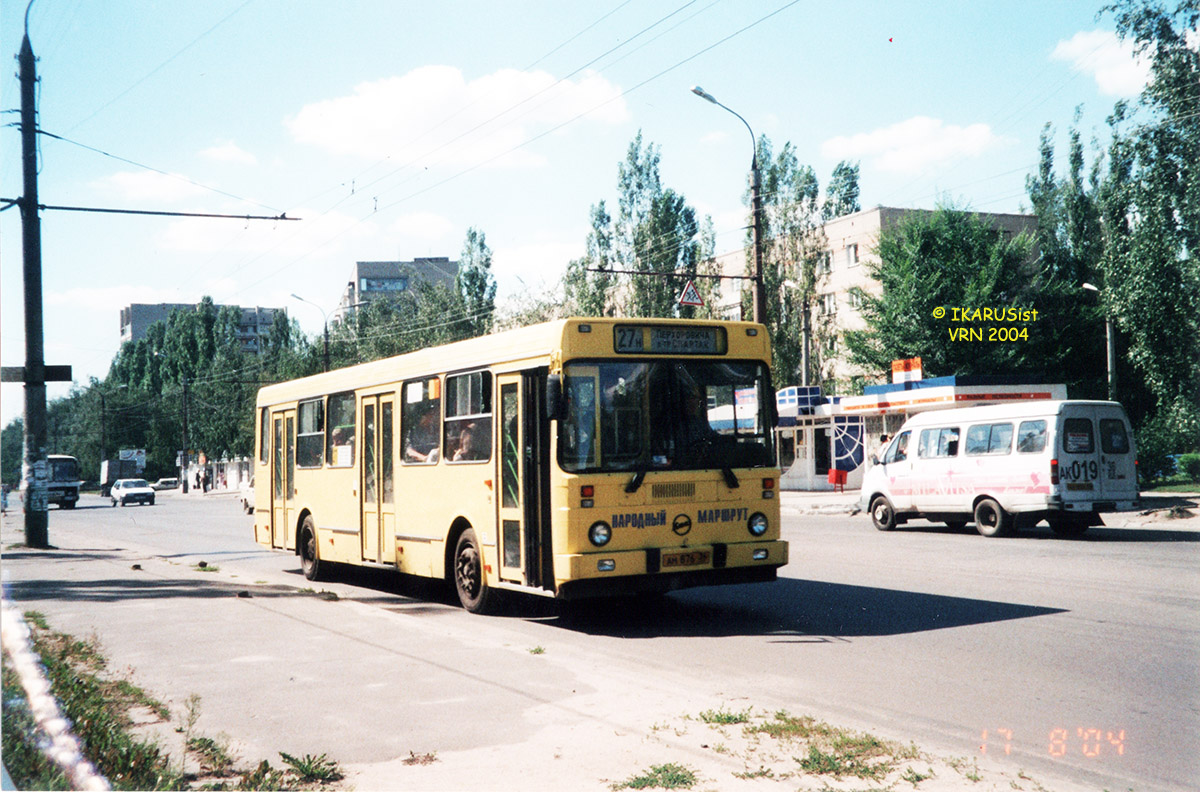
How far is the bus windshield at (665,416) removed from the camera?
9234 millimetres

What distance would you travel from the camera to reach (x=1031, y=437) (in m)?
18.1

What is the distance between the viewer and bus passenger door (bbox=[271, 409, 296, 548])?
15.8m

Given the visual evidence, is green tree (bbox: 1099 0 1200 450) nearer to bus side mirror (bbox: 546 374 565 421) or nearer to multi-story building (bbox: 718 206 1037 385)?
multi-story building (bbox: 718 206 1037 385)

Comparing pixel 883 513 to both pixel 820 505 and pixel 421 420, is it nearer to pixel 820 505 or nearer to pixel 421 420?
pixel 820 505

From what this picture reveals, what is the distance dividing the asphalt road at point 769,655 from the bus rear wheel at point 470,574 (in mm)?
197

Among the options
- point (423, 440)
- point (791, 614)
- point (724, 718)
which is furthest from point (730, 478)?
point (724, 718)

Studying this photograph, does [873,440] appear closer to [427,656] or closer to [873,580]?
[873,580]

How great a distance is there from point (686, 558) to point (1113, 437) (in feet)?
39.1

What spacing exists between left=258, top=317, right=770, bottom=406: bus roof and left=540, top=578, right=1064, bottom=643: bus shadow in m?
2.55

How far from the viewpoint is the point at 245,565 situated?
57.8 ft

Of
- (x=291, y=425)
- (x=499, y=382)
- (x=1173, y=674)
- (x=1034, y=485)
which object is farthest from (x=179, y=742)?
(x=1034, y=485)

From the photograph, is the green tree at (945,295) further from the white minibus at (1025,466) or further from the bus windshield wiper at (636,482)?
the bus windshield wiper at (636,482)

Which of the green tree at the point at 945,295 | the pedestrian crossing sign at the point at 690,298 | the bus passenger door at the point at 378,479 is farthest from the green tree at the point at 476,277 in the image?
the bus passenger door at the point at 378,479

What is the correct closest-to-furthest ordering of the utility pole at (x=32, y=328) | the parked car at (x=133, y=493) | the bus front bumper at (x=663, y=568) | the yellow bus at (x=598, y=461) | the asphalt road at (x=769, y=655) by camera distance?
the asphalt road at (x=769, y=655) → the bus front bumper at (x=663, y=568) → the yellow bus at (x=598, y=461) → the utility pole at (x=32, y=328) → the parked car at (x=133, y=493)
